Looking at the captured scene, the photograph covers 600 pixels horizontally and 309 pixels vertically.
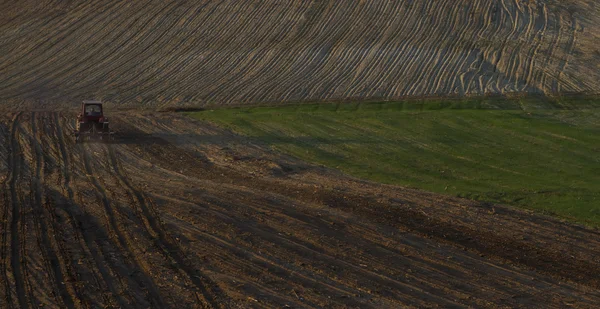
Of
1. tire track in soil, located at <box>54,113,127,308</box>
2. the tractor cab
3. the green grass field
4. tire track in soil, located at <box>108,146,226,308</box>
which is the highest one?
the green grass field

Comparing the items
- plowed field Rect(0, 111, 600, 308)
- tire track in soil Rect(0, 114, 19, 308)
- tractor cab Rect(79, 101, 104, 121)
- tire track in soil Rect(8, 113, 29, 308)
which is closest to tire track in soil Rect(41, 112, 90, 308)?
plowed field Rect(0, 111, 600, 308)

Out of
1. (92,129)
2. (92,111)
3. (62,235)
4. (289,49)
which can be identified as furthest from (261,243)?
(289,49)

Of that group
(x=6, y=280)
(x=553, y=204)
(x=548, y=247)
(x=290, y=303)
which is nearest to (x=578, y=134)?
(x=553, y=204)

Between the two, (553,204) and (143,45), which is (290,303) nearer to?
(553,204)

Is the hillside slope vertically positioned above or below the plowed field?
above

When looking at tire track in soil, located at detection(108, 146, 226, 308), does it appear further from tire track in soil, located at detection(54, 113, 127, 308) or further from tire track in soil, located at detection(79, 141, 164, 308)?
tire track in soil, located at detection(54, 113, 127, 308)

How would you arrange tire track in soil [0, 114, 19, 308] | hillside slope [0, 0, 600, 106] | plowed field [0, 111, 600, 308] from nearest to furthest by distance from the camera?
tire track in soil [0, 114, 19, 308] < plowed field [0, 111, 600, 308] < hillside slope [0, 0, 600, 106]

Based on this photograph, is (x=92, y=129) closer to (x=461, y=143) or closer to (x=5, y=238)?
(x=5, y=238)
